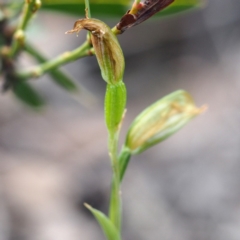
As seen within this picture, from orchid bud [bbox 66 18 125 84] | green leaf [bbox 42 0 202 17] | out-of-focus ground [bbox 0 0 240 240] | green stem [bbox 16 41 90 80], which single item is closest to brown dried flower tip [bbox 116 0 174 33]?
orchid bud [bbox 66 18 125 84]

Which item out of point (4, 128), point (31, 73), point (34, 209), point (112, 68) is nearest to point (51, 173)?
point (34, 209)

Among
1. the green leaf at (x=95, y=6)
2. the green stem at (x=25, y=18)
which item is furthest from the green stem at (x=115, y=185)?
the green leaf at (x=95, y=6)

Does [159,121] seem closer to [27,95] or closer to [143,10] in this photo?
[143,10]

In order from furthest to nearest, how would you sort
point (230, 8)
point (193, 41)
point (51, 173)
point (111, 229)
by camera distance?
point (193, 41) → point (230, 8) → point (51, 173) → point (111, 229)

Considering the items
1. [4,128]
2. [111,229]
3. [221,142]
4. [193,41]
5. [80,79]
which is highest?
[193,41]

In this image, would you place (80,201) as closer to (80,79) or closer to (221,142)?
(221,142)

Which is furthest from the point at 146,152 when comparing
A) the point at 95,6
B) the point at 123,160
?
the point at 123,160
